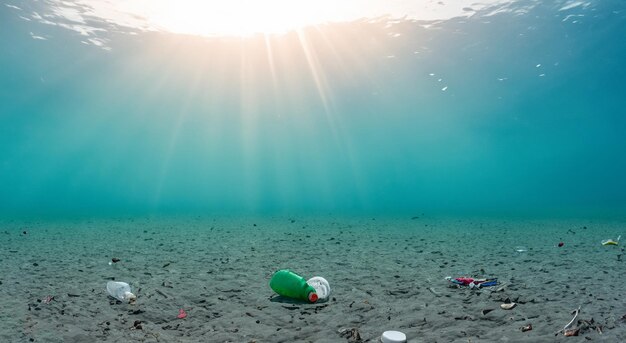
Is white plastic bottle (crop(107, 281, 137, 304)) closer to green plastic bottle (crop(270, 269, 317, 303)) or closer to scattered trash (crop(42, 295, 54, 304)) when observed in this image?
scattered trash (crop(42, 295, 54, 304))

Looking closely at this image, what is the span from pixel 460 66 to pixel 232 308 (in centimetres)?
3004

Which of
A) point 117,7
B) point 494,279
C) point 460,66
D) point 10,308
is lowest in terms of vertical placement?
A: point 10,308

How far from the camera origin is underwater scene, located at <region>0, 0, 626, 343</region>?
4.20 metres

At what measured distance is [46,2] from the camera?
19.7m

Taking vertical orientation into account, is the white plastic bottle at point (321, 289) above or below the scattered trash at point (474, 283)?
below

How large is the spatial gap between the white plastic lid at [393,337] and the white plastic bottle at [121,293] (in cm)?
309

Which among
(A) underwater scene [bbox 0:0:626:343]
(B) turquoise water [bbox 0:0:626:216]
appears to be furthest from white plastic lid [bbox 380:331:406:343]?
(B) turquoise water [bbox 0:0:626:216]

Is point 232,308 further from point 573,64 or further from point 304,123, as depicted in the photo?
point 304,123

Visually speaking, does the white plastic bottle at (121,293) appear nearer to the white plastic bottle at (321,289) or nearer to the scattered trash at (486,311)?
the white plastic bottle at (321,289)

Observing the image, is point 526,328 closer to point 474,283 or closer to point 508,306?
point 508,306

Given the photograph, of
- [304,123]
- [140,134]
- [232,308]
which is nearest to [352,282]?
[232,308]

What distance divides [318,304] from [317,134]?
70.9 m

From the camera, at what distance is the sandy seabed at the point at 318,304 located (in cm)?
371

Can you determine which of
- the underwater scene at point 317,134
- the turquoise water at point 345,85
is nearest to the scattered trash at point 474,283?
the underwater scene at point 317,134
